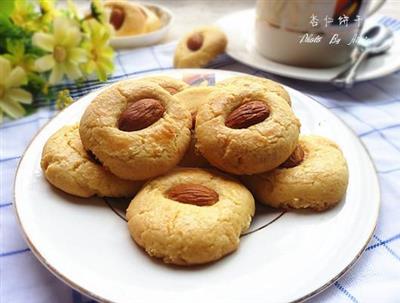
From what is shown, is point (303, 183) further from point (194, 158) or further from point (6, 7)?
point (6, 7)

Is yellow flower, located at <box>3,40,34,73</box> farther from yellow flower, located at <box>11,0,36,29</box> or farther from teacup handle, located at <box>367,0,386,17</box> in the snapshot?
teacup handle, located at <box>367,0,386,17</box>

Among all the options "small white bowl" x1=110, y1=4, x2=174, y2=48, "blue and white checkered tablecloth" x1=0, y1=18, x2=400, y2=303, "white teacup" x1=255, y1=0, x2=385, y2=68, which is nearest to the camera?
"blue and white checkered tablecloth" x1=0, y1=18, x2=400, y2=303

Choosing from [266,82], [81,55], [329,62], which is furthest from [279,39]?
[81,55]

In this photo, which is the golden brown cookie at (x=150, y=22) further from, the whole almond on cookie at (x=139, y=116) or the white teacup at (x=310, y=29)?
the whole almond on cookie at (x=139, y=116)

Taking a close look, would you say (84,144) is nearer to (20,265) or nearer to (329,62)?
(20,265)

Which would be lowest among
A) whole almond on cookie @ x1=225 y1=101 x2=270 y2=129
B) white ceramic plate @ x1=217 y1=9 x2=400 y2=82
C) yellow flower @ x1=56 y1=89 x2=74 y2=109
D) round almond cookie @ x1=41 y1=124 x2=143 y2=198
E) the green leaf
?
yellow flower @ x1=56 y1=89 x2=74 y2=109

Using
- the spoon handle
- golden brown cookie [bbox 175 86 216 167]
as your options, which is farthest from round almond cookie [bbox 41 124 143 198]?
the spoon handle

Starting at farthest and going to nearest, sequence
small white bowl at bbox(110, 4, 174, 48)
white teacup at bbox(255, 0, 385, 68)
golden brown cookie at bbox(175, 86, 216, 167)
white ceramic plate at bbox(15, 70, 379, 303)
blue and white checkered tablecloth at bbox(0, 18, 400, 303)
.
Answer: small white bowl at bbox(110, 4, 174, 48), white teacup at bbox(255, 0, 385, 68), golden brown cookie at bbox(175, 86, 216, 167), blue and white checkered tablecloth at bbox(0, 18, 400, 303), white ceramic plate at bbox(15, 70, 379, 303)

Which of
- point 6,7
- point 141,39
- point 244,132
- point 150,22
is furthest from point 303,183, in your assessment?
point 150,22
